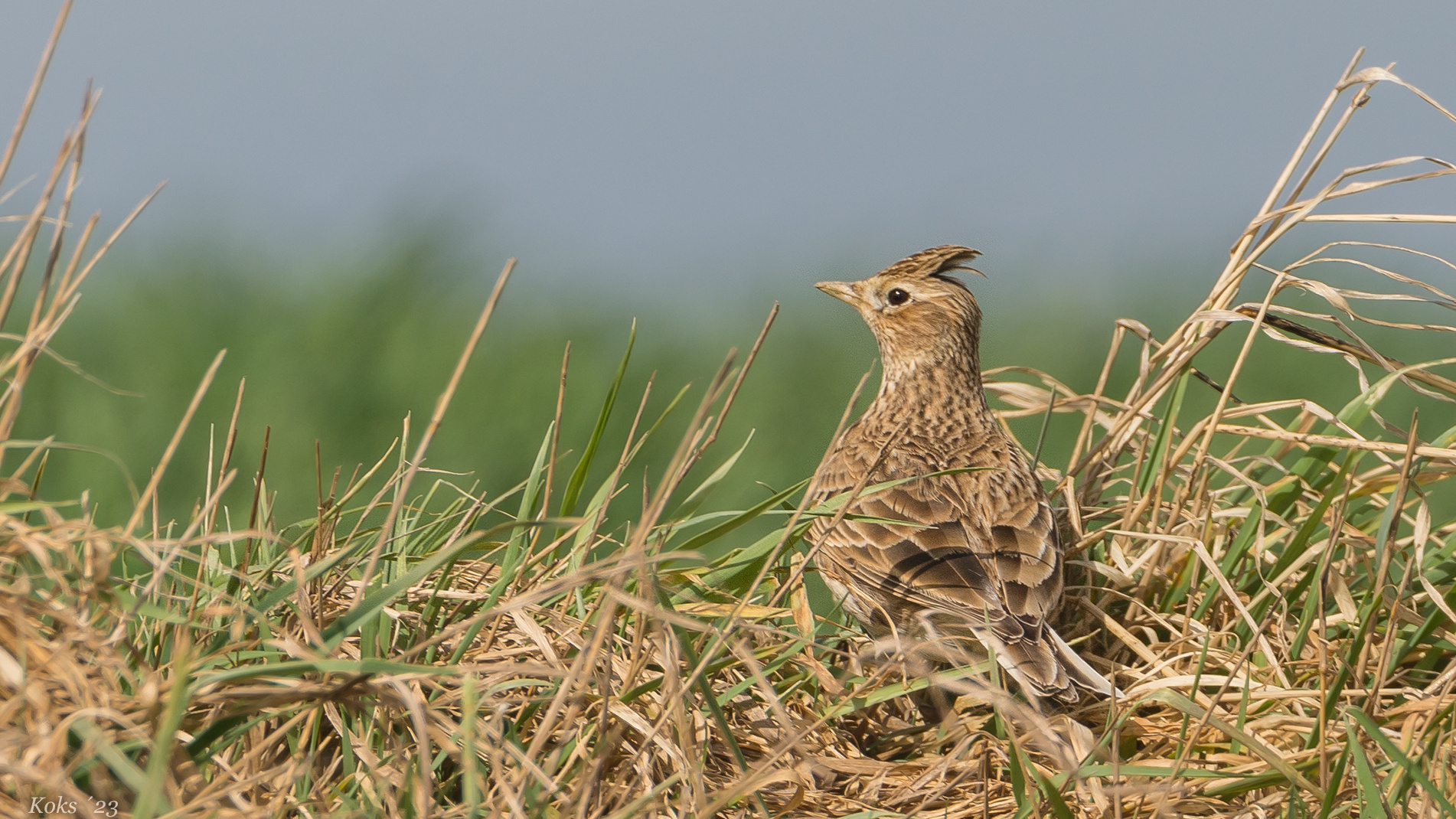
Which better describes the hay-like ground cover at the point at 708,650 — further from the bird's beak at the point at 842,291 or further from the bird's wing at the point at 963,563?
the bird's beak at the point at 842,291

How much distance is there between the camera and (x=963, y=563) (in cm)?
350

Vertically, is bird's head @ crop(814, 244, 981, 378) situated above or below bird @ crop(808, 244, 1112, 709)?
above

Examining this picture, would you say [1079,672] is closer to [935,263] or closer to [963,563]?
[963,563]

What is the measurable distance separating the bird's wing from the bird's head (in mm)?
1088

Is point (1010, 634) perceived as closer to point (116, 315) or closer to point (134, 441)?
point (134, 441)

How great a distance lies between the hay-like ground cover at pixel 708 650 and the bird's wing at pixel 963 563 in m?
0.18

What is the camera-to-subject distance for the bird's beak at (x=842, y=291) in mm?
5176

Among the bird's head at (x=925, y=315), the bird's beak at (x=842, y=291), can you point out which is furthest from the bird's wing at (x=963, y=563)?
the bird's beak at (x=842, y=291)

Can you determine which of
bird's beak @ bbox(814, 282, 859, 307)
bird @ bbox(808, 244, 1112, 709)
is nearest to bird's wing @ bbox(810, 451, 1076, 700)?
bird @ bbox(808, 244, 1112, 709)

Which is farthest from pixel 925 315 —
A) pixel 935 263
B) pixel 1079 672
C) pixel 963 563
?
pixel 1079 672

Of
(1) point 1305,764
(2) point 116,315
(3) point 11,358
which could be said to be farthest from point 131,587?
(2) point 116,315

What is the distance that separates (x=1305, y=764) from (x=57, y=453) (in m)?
7.54

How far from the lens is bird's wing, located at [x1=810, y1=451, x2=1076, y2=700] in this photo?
3213 millimetres

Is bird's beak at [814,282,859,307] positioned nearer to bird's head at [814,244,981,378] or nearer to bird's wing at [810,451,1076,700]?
bird's head at [814,244,981,378]
